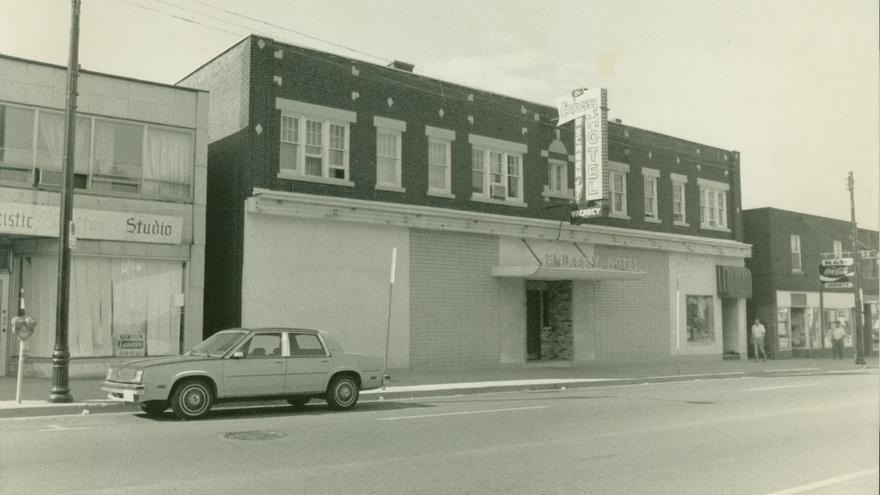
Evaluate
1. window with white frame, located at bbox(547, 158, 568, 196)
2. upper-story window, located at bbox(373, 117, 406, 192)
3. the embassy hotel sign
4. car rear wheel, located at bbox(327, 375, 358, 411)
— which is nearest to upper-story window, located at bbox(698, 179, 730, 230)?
window with white frame, located at bbox(547, 158, 568, 196)

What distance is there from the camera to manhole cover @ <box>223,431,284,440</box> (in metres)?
10.7

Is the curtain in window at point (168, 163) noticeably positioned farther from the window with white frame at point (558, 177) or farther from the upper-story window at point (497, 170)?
the window with white frame at point (558, 177)

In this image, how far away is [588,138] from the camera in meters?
26.6

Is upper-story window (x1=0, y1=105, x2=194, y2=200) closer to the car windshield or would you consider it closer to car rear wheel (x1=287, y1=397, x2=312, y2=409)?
the car windshield

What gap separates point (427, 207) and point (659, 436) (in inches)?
541

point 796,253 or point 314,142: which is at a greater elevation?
point 314,142

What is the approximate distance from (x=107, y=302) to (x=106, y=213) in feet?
7.04

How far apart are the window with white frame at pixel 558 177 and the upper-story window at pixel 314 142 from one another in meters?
8.41

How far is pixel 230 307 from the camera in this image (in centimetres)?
2058

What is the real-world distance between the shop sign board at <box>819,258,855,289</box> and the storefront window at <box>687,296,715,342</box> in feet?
24.5

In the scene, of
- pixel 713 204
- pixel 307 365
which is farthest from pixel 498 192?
pixel 307 365

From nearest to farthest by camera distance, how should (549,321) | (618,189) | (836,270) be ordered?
(549,321), (618,189), (836,270)

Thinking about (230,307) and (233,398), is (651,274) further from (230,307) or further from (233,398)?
(233,398)

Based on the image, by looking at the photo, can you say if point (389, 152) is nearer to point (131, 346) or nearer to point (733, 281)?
point (131, 346)
